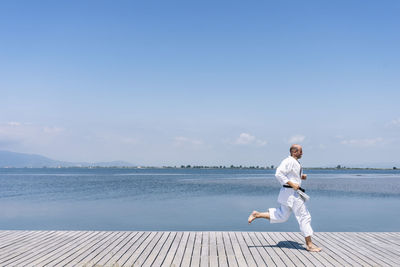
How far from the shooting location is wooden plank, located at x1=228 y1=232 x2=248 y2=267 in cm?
554

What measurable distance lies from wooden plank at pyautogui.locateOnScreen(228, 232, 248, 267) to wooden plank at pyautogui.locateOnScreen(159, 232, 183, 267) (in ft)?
3.68

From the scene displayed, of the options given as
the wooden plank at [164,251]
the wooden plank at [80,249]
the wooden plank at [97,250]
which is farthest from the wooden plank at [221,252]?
the wooden plank at [80,249]

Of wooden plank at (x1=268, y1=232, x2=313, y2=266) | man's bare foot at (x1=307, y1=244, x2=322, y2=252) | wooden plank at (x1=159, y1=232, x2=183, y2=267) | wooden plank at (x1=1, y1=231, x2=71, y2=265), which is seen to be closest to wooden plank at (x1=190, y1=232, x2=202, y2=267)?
wooden plank at (x1=159, y1=232, x2=183, y2=267)

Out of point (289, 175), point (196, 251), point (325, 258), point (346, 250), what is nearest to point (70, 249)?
point (196, 251)

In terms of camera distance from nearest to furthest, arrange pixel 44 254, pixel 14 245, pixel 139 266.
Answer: pixel 139 266
pixel 44 254
pixel 14 245

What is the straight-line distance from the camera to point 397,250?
21.1 ft

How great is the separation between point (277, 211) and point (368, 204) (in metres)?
17.4

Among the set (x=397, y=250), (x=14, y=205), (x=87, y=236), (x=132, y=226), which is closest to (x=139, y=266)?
(x=87, y=236)

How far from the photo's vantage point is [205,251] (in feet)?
20.4

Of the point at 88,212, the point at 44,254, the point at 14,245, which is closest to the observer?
the point at 44,254

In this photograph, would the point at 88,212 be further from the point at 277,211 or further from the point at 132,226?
the point at 277,211

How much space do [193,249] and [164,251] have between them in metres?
0.55

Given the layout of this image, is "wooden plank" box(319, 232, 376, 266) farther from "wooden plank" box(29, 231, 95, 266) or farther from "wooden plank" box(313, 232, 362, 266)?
"wooden plank" box(29, 231, 95, 266)

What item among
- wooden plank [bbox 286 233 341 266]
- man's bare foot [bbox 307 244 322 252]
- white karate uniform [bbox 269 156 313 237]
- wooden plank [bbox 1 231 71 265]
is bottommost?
wooden plank [bbox 1 231 71 265]
